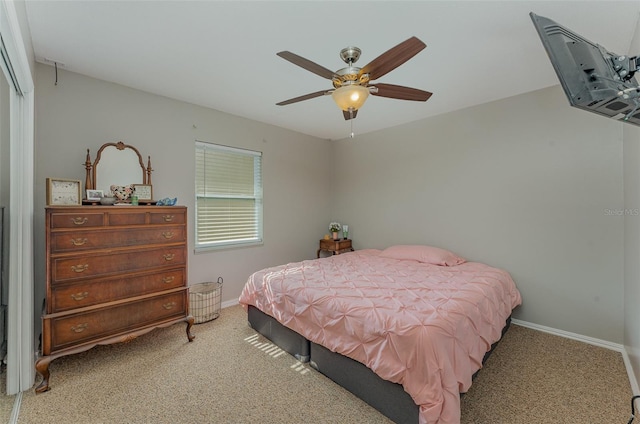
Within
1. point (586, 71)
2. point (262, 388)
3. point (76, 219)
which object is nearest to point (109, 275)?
point (76, 219)

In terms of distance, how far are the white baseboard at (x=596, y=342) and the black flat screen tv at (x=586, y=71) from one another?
2.08 metres

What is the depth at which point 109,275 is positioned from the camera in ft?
7.14

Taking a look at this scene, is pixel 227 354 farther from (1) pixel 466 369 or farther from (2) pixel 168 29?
(2) pixel 168 29

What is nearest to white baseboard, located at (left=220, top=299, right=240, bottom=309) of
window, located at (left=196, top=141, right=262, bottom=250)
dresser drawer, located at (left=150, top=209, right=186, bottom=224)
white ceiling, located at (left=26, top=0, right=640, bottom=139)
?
window, located at (left=196, top=141, right=262, bottom=250)

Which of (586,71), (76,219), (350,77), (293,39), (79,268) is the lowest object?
(79,268)

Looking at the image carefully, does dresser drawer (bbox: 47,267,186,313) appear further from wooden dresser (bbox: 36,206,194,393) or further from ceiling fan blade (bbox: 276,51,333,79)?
ceiling fan blade (bbox: 276,51,333,79)

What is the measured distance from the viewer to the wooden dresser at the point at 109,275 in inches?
76.6

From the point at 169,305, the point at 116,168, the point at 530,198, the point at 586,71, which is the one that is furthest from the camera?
the point at 530,198

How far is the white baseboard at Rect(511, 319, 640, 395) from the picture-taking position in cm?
196

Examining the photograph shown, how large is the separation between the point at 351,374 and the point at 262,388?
26.2 inches

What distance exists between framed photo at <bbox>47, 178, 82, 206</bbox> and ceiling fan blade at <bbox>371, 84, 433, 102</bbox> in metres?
2.50

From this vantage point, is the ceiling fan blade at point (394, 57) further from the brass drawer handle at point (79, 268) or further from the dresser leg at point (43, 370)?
the dresser leg at point (43, 370)

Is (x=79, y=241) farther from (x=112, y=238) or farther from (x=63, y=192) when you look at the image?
(x=63, y=192)

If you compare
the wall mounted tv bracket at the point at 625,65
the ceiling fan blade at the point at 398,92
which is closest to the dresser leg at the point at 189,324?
the ceiling fan blade at the point at 398,92
